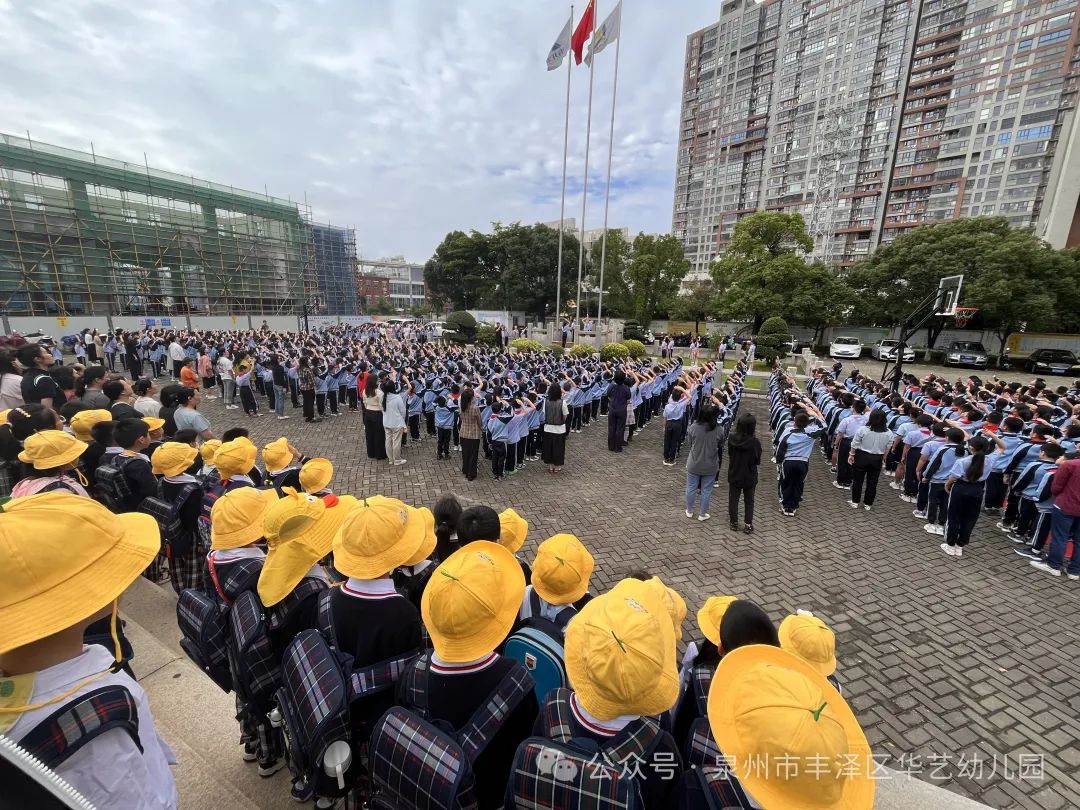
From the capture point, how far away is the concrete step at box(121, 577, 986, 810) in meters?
2.39

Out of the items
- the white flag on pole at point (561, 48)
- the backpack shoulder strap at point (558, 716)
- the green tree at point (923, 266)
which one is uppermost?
the white flag on pole at point (561, 48)

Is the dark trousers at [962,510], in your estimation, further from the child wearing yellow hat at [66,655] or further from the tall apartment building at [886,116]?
the tall apartment building at [886,116]

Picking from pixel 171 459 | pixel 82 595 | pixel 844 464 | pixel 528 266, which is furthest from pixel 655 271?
pixel 82 595

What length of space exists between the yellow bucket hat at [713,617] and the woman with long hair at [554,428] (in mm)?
6148

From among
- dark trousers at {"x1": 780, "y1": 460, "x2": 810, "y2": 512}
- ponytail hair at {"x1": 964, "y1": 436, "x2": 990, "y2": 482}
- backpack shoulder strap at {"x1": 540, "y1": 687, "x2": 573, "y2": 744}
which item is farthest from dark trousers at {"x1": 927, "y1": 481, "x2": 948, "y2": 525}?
backpack shoulder strap at {"x1": 540, "y1": 687, "x2": 573, "y2": 744}

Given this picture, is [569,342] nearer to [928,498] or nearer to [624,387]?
[624,387]

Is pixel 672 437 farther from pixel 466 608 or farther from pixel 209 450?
pixel 466 608

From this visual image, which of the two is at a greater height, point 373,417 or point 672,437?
point 373,417

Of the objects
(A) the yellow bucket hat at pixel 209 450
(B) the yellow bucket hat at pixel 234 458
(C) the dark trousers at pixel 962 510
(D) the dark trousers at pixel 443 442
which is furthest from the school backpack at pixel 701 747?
(D) the dark trousers at pixel 443 442

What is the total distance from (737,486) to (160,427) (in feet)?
25.4

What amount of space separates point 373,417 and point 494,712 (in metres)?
8.01

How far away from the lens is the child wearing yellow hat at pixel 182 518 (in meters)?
3.84

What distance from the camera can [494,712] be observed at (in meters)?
1.92

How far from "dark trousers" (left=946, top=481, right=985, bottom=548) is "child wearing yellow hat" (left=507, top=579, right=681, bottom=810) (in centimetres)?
666
